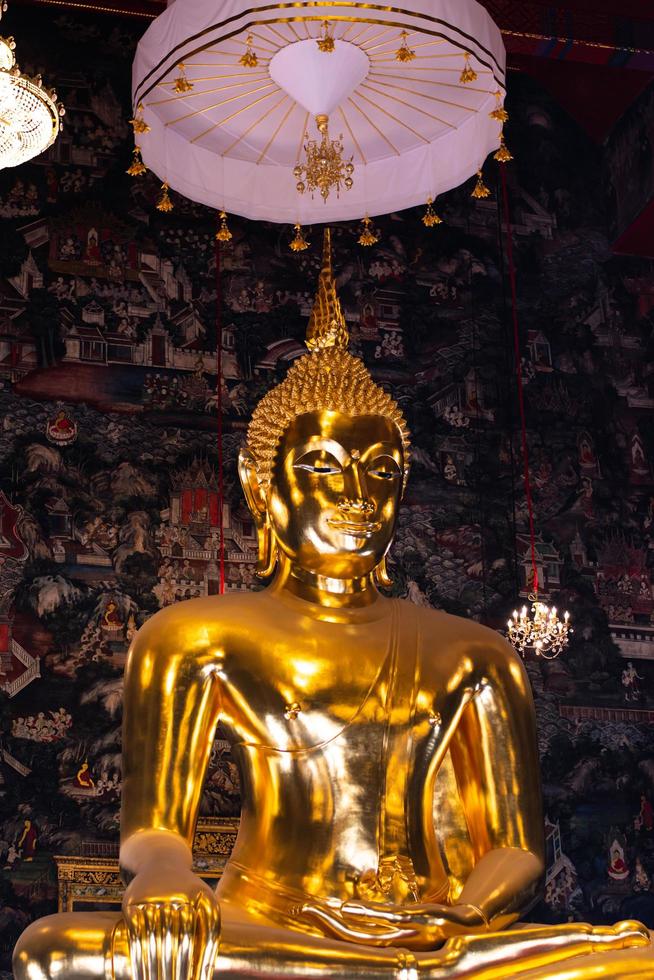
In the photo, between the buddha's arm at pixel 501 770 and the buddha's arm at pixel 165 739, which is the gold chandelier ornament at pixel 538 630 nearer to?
the buddha's arm at pixel 501 770

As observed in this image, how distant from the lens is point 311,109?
4773mm

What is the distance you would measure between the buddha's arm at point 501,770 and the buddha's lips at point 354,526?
1.55ft

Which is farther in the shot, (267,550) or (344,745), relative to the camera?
(267,550)

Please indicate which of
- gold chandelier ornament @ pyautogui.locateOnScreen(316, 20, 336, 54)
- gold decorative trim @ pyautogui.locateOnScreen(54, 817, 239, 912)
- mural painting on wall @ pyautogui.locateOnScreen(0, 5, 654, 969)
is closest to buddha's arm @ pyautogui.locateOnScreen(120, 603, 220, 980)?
gold chandelier ornament @ pyautogui.locateOnScreen(316, 20, 336, 54)

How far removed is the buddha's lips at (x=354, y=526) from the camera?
3898 millimetres

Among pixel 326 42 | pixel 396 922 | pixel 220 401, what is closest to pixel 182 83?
pixel 326 42

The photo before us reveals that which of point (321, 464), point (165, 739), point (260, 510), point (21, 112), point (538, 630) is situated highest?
point (21, 112)

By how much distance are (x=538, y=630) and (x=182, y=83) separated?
4.10m

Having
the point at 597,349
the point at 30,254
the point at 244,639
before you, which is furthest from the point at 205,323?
the point at 244,639

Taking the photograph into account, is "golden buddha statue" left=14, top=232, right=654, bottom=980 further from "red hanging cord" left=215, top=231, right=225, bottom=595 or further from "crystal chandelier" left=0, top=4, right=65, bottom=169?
"red hanging cord" left=215, top=231, right=225, bottom=595

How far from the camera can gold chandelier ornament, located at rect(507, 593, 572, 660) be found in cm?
754

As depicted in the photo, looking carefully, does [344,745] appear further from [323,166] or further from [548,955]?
[323,166]

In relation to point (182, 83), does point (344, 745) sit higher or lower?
lower

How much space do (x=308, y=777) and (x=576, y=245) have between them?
19.2 feet
